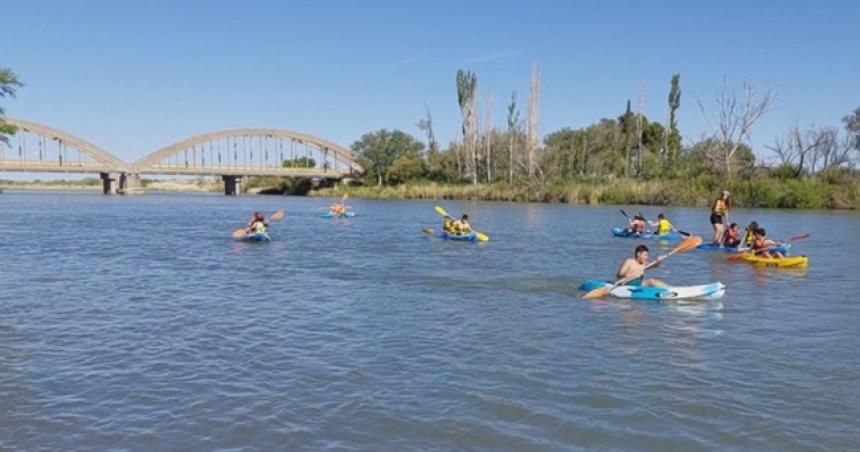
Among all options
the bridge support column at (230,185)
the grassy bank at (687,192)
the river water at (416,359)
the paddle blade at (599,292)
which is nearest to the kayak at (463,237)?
the river water at (416,359)

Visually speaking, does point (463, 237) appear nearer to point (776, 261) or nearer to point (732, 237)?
point (732, 237)

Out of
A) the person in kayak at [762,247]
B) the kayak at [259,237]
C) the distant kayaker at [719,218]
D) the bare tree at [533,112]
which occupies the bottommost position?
the kayak at [259,237]

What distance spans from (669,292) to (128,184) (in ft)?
358

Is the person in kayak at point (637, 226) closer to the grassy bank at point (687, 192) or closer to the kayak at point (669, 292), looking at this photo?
the kayak at point (669, 292)

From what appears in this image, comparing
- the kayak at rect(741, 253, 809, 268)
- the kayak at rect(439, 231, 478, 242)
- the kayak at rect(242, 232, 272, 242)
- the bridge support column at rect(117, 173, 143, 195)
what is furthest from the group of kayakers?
the bridge support column at rect(117, 173, 143, 195)

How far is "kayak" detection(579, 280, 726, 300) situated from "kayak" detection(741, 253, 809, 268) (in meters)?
6.66

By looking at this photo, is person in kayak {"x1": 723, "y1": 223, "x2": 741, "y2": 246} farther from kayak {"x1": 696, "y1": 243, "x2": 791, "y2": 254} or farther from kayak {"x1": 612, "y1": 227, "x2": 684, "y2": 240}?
kayak {"x1": 612, "y1": 227, "x2": 684, "y2": 240}

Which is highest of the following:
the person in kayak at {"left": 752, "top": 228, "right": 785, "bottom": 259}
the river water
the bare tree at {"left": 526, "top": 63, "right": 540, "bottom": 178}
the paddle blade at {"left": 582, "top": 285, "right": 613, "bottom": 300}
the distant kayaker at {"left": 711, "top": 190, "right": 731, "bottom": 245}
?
the bare tree at {"left": 526, "top": 63, "right": 540, "bottom": 178}

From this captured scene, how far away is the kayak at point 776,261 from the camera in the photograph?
19.7 meters

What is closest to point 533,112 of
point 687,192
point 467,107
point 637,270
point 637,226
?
point 467,107

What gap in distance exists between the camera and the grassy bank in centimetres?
5234

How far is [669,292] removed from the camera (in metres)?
14.1

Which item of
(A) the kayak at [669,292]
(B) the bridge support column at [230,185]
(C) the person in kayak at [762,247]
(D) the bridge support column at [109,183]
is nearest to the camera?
(A) the kayak at [669,292]

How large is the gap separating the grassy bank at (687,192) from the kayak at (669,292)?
43751 millimetres
